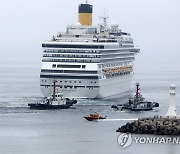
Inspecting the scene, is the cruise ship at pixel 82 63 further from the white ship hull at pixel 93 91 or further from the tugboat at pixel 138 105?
the tugboat at pixel 138 105

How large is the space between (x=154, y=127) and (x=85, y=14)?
33313 millimetres

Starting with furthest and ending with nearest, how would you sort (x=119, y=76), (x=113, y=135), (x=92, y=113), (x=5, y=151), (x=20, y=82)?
(x=20, y=82), (x=119, y=76), (x=92, y=113), (x=113, y=135), (x=5, y=151)

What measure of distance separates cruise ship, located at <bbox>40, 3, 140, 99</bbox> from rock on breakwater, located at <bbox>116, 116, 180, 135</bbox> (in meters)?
18.2

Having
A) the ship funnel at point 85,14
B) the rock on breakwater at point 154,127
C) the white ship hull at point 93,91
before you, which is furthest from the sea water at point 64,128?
the ship funnel at point 85,14

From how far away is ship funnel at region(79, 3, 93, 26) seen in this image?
95250 millimetres

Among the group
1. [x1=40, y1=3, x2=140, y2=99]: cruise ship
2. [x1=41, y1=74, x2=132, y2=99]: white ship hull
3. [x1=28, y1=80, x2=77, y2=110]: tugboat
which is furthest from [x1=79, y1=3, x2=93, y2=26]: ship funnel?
[x1=28, y1=80, x2=77, y2=110]: tugboat

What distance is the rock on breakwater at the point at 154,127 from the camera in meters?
63.3

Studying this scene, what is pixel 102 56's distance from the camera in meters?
86.4

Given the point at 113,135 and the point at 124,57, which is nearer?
the point at 113,135

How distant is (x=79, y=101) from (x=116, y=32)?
14350 millimetres

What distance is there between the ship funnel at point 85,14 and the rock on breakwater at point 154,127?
30978mm

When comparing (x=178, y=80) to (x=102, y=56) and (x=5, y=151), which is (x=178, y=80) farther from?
(x=5, y=151)

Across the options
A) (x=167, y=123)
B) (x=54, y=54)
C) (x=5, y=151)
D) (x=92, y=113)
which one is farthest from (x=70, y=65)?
(x=5, y=151)

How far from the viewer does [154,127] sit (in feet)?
209
